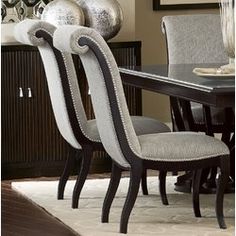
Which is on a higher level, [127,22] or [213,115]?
[127,22]

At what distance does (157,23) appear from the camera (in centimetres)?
660

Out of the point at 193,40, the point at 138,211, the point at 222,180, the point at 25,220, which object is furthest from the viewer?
the point at 193,40

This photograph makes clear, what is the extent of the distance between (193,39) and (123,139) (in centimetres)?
165

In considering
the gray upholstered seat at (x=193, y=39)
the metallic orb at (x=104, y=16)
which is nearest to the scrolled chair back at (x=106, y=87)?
the gray upholstered seat at (x=193, y=39)

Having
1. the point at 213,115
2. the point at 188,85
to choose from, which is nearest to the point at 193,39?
the point at 213,115

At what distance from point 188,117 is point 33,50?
4.22 feet

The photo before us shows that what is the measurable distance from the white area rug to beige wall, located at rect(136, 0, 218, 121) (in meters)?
1.41

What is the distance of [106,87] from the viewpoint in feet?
12.6

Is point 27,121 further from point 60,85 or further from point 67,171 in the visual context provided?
point 60,85

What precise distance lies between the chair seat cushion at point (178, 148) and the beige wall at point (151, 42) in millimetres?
2642

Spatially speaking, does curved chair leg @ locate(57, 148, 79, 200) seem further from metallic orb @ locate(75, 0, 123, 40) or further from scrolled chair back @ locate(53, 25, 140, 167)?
metallic orb @ locate(75, 0, 123, 40)

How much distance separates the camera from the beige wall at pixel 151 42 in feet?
21.6

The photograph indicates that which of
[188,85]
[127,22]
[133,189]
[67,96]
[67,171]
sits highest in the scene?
[127,22]

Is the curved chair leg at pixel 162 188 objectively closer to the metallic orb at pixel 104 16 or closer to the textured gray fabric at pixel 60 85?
the textured gray fabric at pixel 60 85
